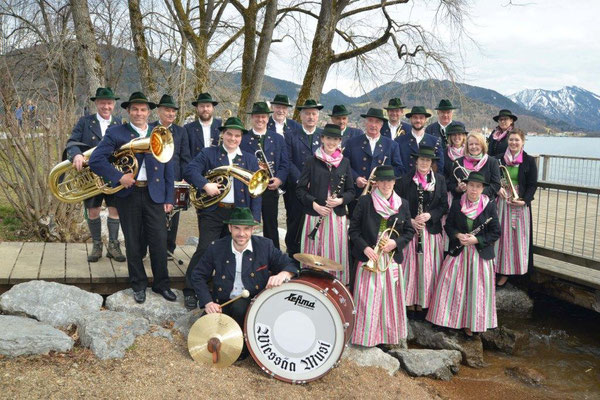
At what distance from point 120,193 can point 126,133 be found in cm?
58

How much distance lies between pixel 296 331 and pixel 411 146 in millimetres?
3125

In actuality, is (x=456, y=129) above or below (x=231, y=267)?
above

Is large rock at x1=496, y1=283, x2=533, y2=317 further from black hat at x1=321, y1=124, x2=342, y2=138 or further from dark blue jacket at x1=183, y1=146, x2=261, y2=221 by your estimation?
dark blue jacket at x1=183, y1=146, x2=261, y2=221

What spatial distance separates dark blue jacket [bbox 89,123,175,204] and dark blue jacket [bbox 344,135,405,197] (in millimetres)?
2110

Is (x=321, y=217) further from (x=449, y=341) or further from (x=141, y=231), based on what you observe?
(x=449, y=341)

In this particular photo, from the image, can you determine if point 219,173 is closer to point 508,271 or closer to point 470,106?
point 508,271

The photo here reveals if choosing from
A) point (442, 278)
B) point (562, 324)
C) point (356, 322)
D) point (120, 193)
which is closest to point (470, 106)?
point (562, 324)

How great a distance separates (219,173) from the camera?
17.3 feet

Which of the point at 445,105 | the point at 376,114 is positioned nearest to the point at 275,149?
the point at 376,114

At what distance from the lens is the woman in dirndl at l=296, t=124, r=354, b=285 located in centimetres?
572

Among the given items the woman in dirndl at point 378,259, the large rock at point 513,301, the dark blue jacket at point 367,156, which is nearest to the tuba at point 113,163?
the woman in dirndl at point 378,259

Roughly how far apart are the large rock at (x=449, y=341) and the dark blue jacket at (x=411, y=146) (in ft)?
6.24

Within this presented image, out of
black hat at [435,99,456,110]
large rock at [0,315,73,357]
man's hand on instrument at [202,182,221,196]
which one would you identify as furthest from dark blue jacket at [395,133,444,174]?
large rock at [0,315,73,357]

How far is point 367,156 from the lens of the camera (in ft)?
20.3
